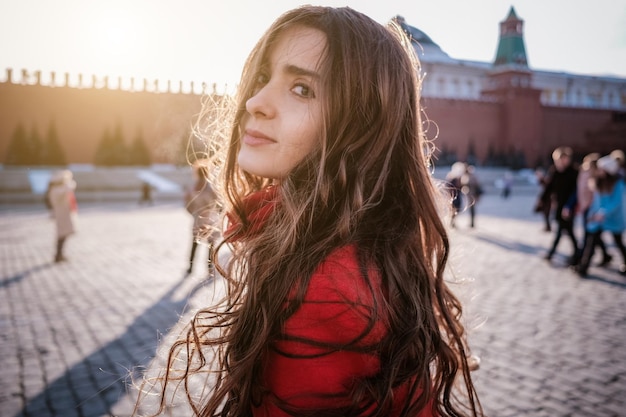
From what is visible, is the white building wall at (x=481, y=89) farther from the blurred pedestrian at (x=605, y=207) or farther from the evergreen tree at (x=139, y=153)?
the blurred pedestrian at (x=605, y=207)

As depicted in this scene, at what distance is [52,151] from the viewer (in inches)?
1048

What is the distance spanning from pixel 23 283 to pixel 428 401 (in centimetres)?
680

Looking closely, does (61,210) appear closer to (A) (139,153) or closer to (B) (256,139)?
(B) (256,139)

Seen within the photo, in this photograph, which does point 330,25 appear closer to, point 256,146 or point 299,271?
point 256,146

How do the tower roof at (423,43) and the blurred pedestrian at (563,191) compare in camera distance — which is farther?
the blurred pedestrian at (563,191)

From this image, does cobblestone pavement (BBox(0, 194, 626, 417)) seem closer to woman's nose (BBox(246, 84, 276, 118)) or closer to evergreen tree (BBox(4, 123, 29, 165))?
woman's nose (BBox(246, 84, 276, 118))

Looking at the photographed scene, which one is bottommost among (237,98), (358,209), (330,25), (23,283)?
(23,283)

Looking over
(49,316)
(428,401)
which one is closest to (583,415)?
(428,401)

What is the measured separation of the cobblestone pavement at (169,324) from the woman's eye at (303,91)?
863mm

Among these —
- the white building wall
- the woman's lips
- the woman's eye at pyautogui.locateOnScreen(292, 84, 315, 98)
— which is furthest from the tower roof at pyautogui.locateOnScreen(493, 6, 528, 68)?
the white building wall

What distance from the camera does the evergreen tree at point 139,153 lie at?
Result: 28.1 metres

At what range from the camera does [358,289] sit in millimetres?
948

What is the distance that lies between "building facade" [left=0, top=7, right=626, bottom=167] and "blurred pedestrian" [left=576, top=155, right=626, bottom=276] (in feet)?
52.4

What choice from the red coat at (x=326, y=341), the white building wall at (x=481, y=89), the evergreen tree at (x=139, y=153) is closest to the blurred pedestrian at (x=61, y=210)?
the red coat at (x=326, y=341)
